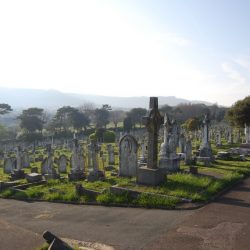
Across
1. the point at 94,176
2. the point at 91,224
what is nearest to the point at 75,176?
the point at 94,176

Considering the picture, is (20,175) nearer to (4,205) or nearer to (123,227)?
(4,205)

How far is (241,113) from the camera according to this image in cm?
3341

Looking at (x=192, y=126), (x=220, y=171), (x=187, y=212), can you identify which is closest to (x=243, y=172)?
(x=220, y=171)

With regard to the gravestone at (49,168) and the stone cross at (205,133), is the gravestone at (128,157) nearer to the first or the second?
the gravestone at (49,168)

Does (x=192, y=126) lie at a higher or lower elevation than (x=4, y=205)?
higher

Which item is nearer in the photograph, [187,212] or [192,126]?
[187,212]

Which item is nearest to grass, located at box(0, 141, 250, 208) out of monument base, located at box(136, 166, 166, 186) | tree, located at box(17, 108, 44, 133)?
monument base, located at box(136, 166, 166, 186)

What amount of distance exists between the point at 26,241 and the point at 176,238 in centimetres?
356

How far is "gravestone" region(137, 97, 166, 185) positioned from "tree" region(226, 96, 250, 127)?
2176 cm

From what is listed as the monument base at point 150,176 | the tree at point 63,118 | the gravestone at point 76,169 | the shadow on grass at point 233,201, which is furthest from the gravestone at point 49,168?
the tree at point 63,118

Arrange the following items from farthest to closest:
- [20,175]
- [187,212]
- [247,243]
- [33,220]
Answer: [20,175] < [33,220] < [187,212] < [247,243]

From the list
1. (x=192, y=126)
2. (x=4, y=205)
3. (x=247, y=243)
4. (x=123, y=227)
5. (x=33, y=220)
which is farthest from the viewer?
(x=192, y=126)

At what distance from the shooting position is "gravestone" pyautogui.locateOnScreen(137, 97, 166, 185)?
42.1ft

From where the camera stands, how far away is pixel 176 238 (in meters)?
7.84
